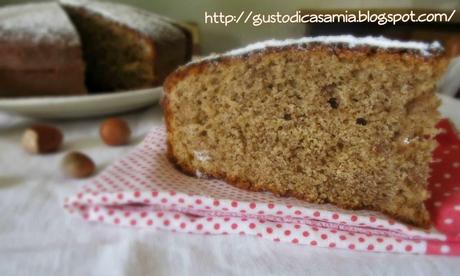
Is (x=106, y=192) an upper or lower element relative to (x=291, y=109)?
lower

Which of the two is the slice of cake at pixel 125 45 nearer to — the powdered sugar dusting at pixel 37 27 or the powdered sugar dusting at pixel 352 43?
the powdered sugar dusting at pixel 37 27

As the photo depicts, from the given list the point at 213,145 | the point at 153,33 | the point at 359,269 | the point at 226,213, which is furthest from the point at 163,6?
the point at 359,269

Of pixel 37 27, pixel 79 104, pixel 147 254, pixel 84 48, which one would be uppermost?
pixel 37 27

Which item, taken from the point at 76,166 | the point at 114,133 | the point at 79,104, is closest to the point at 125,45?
the point at 79,104

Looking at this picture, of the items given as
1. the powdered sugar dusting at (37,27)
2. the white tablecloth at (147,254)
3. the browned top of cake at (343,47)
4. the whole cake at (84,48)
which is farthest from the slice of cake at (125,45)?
the white tablecloth at (147,254)

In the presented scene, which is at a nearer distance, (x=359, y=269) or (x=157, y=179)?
(x=359, y=269)

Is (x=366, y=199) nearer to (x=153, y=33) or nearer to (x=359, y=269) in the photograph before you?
(x=359, y=269)

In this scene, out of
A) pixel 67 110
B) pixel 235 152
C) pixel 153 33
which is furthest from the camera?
pixel 153 33

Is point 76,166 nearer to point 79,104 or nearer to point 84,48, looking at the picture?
point 79,104
